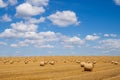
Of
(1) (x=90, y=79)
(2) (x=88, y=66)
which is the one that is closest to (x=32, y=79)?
(1) (x=90, y=79)

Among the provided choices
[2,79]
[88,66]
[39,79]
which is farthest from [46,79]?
[88,66]

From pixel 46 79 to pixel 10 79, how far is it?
333 centimetres

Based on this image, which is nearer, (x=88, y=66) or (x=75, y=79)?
(x=75, y=79)

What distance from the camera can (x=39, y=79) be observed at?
22781 mm

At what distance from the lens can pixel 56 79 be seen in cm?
2230

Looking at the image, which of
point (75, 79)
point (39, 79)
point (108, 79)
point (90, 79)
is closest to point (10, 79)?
point (39, 79)

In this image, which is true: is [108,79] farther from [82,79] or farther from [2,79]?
[2,79]

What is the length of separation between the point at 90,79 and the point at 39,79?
484 centimetres

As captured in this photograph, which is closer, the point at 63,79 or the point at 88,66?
the point at 63,79

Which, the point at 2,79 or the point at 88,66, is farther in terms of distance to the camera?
the point at 88,66

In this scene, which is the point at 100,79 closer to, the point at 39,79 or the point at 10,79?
the point at 39,79

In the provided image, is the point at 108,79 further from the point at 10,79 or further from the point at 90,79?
the point at 10,79

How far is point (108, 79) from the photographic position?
23.4m

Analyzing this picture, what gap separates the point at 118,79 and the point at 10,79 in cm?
1033
